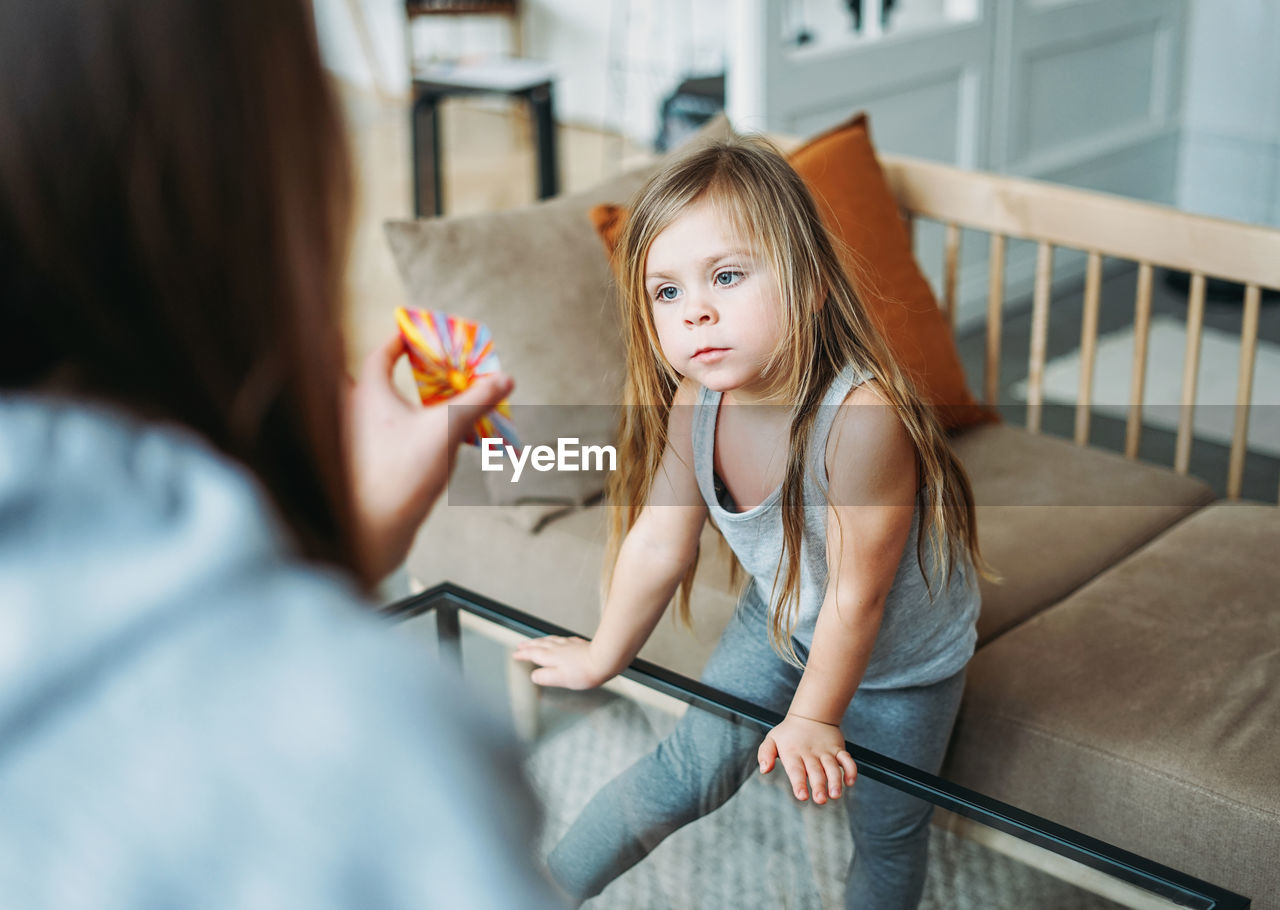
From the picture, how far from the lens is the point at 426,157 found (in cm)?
417

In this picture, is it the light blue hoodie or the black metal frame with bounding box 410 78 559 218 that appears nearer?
the light blue hoodie

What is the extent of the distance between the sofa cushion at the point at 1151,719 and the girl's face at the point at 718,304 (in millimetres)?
437

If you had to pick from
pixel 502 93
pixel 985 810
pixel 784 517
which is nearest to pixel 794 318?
pixel 784 517

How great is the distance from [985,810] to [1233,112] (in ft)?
11.8

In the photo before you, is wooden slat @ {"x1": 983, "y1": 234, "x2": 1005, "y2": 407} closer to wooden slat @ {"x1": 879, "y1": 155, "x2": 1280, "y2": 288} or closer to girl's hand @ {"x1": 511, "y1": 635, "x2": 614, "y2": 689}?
wooden slat @ {"x1": 879, "y1": 155, "x2": 1280, "y2": 288}

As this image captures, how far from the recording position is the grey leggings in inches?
38.0

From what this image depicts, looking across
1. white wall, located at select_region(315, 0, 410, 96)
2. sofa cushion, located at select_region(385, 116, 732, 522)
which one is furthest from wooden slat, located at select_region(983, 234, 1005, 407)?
white wall, located at select_region(315, 0, 410, 96)

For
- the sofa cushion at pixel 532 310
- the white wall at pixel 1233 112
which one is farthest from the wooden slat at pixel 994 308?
the white wall at pixel 1233 112

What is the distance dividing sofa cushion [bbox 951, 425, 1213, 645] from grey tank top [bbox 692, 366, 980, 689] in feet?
0.59

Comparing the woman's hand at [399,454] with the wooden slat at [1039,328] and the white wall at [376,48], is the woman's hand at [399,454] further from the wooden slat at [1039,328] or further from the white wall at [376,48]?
the white wall at [376,48]

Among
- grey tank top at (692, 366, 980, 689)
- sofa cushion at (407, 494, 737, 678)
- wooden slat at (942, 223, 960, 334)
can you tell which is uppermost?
wooden slat at (942, 223, 960, 334)

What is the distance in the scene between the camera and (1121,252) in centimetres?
169

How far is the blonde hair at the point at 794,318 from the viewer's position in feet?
3.33

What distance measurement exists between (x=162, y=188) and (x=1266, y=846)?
1034 millimetres
